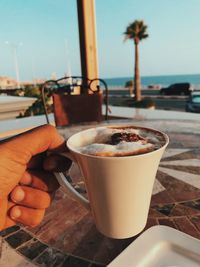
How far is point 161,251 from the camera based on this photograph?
17.3 inches

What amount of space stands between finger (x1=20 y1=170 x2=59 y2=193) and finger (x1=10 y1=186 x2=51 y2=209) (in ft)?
0.05

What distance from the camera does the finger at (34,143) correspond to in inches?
22.8

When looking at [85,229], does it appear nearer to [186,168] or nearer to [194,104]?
[186,168]

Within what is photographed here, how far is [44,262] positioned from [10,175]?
0.23 m

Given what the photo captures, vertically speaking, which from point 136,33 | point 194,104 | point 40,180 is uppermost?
point 136,33

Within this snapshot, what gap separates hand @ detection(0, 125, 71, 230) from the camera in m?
0.58

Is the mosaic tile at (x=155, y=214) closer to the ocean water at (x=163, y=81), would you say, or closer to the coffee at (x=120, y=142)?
the coffee at (x=120, y=142)

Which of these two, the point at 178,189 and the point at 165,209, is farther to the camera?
the point at 178,189

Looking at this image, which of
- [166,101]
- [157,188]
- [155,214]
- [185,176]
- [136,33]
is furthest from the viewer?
[166,101]

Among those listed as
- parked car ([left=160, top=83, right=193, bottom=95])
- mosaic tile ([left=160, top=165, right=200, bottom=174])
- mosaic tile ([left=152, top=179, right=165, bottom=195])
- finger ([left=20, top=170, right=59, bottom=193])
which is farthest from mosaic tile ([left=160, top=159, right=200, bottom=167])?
parked car ([left=160, top=83, right=193, bottom=95])

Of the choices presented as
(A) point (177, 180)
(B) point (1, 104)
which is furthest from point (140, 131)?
(B) point (1, 104)

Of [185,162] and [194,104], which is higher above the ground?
[185,162]

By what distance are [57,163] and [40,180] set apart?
14cm

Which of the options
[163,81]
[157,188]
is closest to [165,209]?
[157,188]
